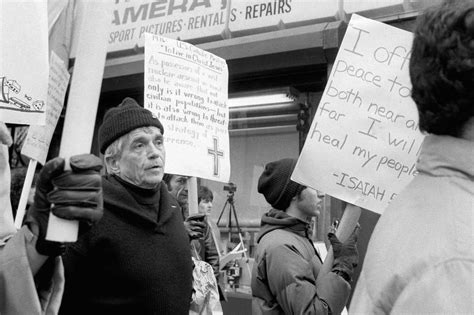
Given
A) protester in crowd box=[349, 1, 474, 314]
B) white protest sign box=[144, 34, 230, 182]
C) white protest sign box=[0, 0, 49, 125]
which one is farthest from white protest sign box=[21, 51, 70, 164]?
protester in crowd box=[349, 1, 474, 314]

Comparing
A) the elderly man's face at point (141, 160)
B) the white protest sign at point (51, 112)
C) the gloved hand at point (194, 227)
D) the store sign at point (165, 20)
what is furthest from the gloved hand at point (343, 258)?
the store sign at point (165, 20)

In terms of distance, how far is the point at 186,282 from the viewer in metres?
2.42

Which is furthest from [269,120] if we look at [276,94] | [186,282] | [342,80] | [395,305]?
[395,305]

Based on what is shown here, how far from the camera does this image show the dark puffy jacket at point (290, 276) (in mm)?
2738

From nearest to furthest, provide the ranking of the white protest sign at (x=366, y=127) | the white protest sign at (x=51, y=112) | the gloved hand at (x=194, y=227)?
1. the white protest sign at (x=366, y=127)
2. the gloved hand at (x=194, y=227)
3. the white protest sign at (x=51, y=112)

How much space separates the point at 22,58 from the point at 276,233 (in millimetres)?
1497

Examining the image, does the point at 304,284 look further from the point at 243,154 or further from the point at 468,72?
the point at 243,154

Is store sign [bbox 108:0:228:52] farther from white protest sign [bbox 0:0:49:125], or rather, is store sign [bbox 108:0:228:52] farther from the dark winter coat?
the dark winter coat

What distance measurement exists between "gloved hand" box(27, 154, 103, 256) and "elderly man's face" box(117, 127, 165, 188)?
97cm

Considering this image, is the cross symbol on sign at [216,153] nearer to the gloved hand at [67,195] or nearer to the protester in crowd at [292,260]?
the protester in crowd at [292,260]

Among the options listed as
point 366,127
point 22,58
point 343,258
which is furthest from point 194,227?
point 22,58

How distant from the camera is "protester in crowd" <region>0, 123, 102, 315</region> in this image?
1414mm

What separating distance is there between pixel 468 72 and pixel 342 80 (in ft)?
5.29

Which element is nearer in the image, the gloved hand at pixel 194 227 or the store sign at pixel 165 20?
the gloved hand at pixel 194 227
